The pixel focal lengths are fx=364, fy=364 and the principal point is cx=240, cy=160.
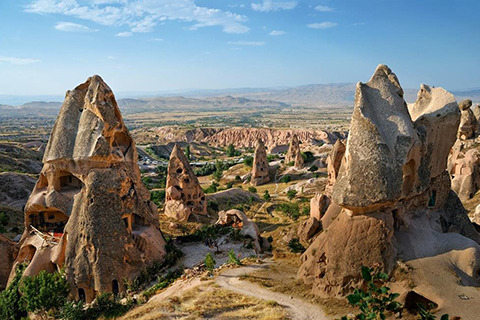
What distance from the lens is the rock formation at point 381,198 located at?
48.6 ft

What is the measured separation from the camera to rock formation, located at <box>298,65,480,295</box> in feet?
48.6

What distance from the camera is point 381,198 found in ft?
47.8

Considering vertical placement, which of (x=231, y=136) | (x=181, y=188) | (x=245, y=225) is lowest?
(x=231, y=136)

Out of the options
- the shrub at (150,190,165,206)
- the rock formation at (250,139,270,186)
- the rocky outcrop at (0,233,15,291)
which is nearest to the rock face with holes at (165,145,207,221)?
the shrub at (150,190,165,206)

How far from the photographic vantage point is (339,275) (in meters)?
15.0

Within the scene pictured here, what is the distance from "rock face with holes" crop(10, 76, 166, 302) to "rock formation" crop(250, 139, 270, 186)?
3753 cm

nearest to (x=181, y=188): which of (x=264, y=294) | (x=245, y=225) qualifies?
(x=245, y=225)

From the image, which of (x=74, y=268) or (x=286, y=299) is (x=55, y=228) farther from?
(x=286, y=299)

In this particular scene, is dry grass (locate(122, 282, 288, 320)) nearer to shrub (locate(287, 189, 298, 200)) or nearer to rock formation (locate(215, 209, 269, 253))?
rock formation (locate(215, 209, 269, 253))

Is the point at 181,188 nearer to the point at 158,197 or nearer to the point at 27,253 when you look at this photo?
the point at 158,197

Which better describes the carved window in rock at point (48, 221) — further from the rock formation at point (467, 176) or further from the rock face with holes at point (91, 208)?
the rock formation at point (467, 176)

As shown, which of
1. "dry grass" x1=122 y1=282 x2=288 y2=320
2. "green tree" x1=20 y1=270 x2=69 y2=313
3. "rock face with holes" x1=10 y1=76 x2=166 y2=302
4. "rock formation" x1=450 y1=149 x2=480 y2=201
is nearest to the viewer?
"dry grass" x1=122 y1=282 x2=288 y2=320

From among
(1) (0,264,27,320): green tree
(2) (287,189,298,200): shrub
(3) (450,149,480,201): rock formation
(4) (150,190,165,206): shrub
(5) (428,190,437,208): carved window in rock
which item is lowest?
(2) (287,189,298,200): shrub

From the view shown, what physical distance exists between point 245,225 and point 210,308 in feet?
47.1
